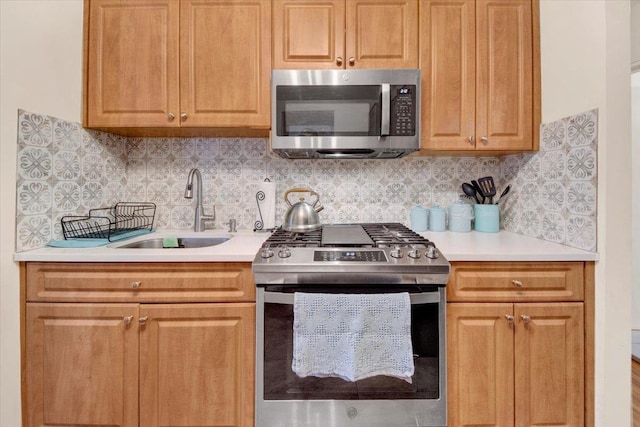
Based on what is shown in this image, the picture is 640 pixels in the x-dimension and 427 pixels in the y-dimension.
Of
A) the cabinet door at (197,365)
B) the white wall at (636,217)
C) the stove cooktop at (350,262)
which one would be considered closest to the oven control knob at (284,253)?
the stove cooktop at (350,262)

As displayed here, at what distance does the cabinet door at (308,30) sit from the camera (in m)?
1.57

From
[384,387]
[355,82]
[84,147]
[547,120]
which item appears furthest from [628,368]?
[84,147]

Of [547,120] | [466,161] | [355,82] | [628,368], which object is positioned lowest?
[628,368]

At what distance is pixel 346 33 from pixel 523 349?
162 cm

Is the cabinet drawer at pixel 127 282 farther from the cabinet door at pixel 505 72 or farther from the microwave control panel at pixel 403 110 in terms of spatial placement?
the cabinet door at pixel 505 72

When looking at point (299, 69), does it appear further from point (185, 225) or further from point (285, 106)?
point (185, 225)

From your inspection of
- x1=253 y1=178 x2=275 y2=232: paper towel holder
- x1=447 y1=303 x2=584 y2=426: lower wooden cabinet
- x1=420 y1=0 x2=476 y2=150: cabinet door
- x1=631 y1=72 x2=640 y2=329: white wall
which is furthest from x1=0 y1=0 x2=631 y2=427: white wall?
x1=631 y1=72 x2=640 y2=329: white wall

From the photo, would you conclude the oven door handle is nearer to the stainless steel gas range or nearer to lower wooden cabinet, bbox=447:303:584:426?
the stainless steel gas range

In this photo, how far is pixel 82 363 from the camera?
127cm

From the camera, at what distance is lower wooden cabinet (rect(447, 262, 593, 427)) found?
1.27 m

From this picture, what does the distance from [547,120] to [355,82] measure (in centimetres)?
96

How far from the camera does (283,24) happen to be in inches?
62.1

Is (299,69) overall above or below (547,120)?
above

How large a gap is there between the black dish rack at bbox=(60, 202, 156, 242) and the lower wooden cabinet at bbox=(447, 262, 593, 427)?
1.65 metres
